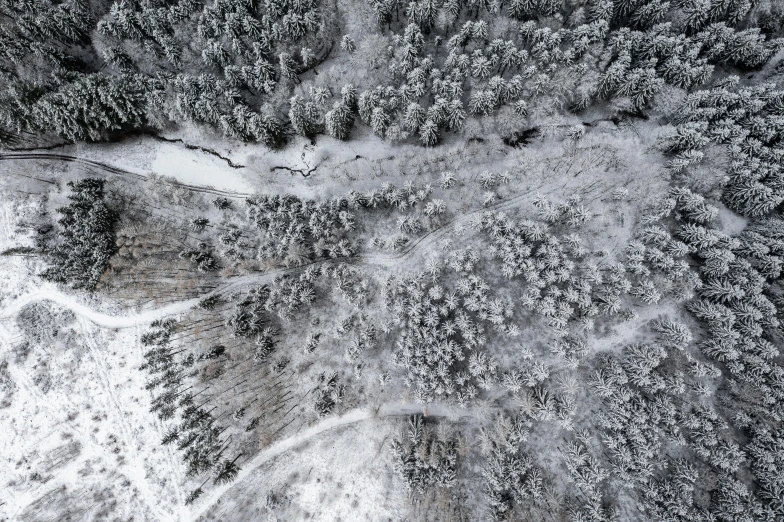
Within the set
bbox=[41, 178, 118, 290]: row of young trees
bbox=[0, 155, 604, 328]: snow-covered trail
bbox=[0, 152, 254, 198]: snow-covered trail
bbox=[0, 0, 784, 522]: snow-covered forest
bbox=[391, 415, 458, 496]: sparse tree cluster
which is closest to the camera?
bbox=[391, 415, 458, 496]: sparse tree cluster

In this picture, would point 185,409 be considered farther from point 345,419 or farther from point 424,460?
point 424,460

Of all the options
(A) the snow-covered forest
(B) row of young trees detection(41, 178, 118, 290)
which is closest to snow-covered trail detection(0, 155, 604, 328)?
(A) the snow-covered forest

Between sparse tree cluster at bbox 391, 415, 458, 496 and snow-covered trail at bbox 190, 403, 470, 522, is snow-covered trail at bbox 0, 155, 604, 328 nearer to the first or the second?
snow-covered trail at bbox 190, 403, 470, 522

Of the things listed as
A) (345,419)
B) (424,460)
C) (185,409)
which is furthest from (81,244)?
(424,460)

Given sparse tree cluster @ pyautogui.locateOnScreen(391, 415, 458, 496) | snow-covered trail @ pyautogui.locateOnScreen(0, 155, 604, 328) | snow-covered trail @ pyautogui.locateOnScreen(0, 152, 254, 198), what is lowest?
sparse tree cluster @ pyautogui.locateOnScreen(391, 415, 458, 496)

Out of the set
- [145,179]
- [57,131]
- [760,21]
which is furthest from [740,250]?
[57,131]

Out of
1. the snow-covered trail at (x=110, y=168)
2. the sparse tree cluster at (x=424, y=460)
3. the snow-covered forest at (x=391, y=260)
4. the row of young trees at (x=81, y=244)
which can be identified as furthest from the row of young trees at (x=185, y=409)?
the sparse tree cluster at (x=424, y=460)
